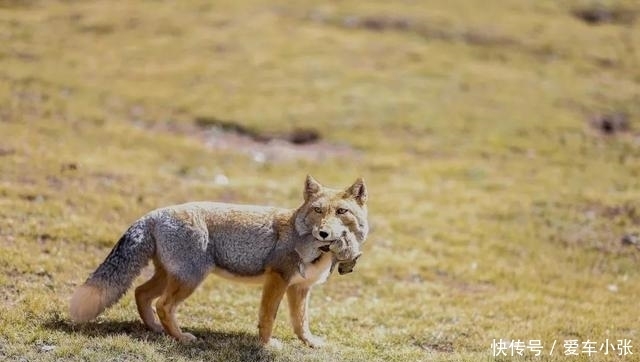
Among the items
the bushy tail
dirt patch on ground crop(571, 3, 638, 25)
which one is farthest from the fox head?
dirt patch on ground crop(571, 3, 638, 25)

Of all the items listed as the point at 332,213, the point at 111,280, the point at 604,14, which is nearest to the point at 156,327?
the point at 111,280

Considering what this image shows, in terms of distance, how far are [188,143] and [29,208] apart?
1645 centimetres

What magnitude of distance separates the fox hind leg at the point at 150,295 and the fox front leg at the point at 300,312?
7.81 ft

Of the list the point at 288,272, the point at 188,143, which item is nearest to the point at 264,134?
the point at 188,143

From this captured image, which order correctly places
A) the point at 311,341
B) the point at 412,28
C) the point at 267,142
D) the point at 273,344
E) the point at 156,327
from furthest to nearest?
1. the point at 412,28
2. the point at 267,142
3. the point at 311,341
4. the point at 156,327
5. the point at 273,344

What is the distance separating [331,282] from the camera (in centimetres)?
2158

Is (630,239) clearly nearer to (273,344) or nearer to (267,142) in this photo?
(273,344)

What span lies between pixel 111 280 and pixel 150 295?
3.73 feet

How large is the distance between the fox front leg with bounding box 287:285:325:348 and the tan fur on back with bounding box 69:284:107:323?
3.41m

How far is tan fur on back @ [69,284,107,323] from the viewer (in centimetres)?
1338

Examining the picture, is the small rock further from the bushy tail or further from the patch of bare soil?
the bushy tail

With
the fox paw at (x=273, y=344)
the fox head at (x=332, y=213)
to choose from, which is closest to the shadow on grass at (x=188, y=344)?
the fox paw at (x=273, y=344)

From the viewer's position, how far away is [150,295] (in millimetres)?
14414

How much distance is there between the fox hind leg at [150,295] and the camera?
1438 cm
